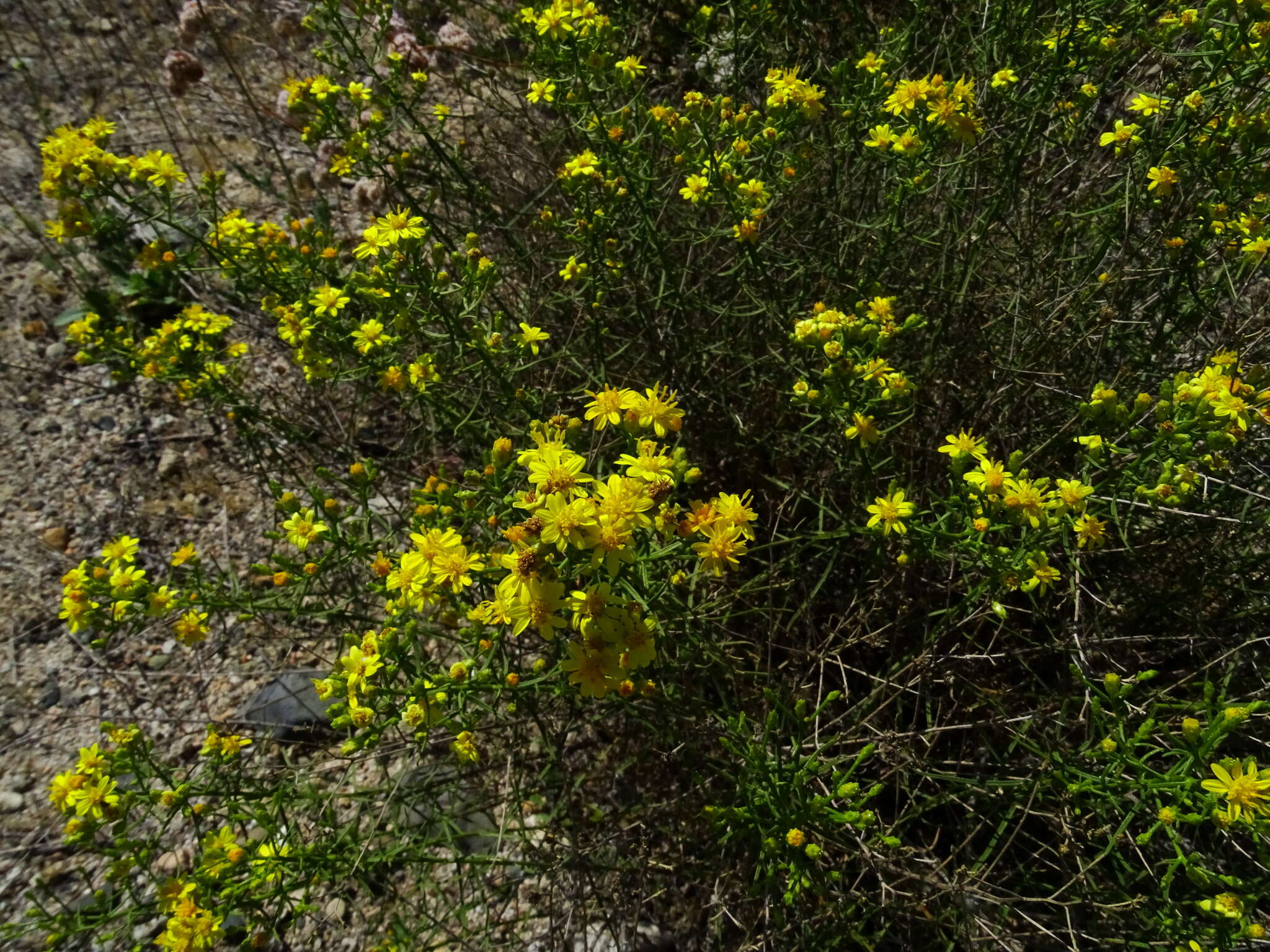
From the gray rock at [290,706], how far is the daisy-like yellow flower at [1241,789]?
300cm

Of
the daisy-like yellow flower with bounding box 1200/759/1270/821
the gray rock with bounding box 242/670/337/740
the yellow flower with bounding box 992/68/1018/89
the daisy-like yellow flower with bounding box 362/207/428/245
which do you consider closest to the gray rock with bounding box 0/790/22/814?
the gray rock with bounding box 242/670/337/740

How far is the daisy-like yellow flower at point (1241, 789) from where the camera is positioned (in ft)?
5.73

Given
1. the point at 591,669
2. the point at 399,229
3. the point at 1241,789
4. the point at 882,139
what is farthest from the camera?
the point at 882,139

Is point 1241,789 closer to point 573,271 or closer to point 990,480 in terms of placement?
point 990,480

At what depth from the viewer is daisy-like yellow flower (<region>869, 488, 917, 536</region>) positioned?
223 cm

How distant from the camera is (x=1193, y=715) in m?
2.50

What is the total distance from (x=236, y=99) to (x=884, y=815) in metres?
6.18

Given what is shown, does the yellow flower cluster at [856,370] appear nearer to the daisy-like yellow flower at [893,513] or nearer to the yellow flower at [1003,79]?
the daisy-like yellow flower at [893,513]

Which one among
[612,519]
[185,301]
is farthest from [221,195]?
[612,519]

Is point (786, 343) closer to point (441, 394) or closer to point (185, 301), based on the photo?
point (441, 394)

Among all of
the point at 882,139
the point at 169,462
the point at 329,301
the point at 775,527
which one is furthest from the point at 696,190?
the point at 169,462

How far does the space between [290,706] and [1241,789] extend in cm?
328

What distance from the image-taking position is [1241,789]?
177 cm

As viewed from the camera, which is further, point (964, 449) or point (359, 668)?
point (964, 449)
